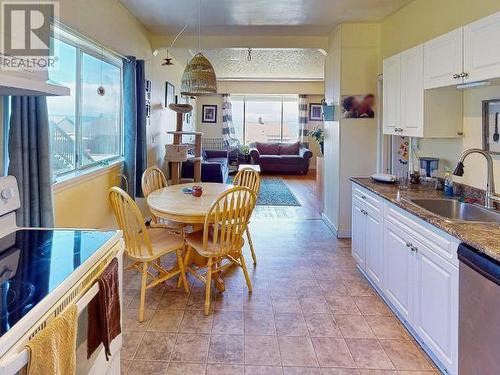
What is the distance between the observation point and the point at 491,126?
241cm

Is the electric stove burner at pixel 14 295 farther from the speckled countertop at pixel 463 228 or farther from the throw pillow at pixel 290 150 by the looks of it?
the throw pillow at pixel 290 150

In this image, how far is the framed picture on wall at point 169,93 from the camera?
6.51m

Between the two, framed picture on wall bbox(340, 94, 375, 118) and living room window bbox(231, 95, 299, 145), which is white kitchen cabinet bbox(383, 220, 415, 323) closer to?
framed picture on wall bbox(340, 94, 375, 118)

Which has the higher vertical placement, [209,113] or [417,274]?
[209,113]

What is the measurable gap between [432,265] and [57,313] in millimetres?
1805

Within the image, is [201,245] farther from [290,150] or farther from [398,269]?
[290,150]

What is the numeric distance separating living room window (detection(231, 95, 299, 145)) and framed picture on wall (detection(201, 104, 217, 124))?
2.45 ft

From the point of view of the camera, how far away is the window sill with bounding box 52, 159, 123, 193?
2.85 meters

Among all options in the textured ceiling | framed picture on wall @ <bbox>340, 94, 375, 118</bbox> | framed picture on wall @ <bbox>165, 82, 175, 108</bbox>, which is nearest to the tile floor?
framed picture on wall @ <bbox>340, 94, 375, 118</bbox>

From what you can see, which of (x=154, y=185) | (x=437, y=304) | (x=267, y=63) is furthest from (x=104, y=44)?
(x=267, y=63)

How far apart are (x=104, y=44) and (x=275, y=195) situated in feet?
15.1

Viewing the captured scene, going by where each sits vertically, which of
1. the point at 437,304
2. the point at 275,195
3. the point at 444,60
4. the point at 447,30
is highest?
the point at 447,30

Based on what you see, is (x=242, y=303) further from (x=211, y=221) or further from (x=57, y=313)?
(x=57, y=313)

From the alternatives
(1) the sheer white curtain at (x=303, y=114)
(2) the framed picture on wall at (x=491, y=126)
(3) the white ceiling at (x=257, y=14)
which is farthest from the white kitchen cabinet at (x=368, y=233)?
(1) the sheer white curtain at (x=303, y=114)
